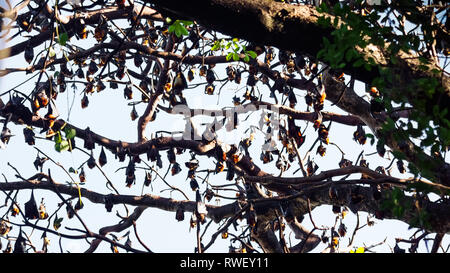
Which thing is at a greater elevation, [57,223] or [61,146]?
[61,146]

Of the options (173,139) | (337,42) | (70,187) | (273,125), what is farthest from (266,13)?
(70,187)

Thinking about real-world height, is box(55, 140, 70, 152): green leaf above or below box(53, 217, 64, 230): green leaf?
above

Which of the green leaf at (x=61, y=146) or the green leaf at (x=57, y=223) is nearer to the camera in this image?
the green leaf at (x=61, y=146)

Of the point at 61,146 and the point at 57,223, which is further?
the point at 57,223

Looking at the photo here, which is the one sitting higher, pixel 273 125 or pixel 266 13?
pixel 273 125

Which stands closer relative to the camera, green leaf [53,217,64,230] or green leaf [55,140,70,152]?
green leaf [55,140,70,152]

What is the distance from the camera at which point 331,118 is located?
18.5 ft

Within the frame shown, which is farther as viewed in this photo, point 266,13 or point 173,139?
point 173,139

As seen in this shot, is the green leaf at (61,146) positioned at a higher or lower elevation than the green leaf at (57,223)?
higher

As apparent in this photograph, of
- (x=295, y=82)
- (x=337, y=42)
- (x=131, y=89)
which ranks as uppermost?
(x=131, y=89)
